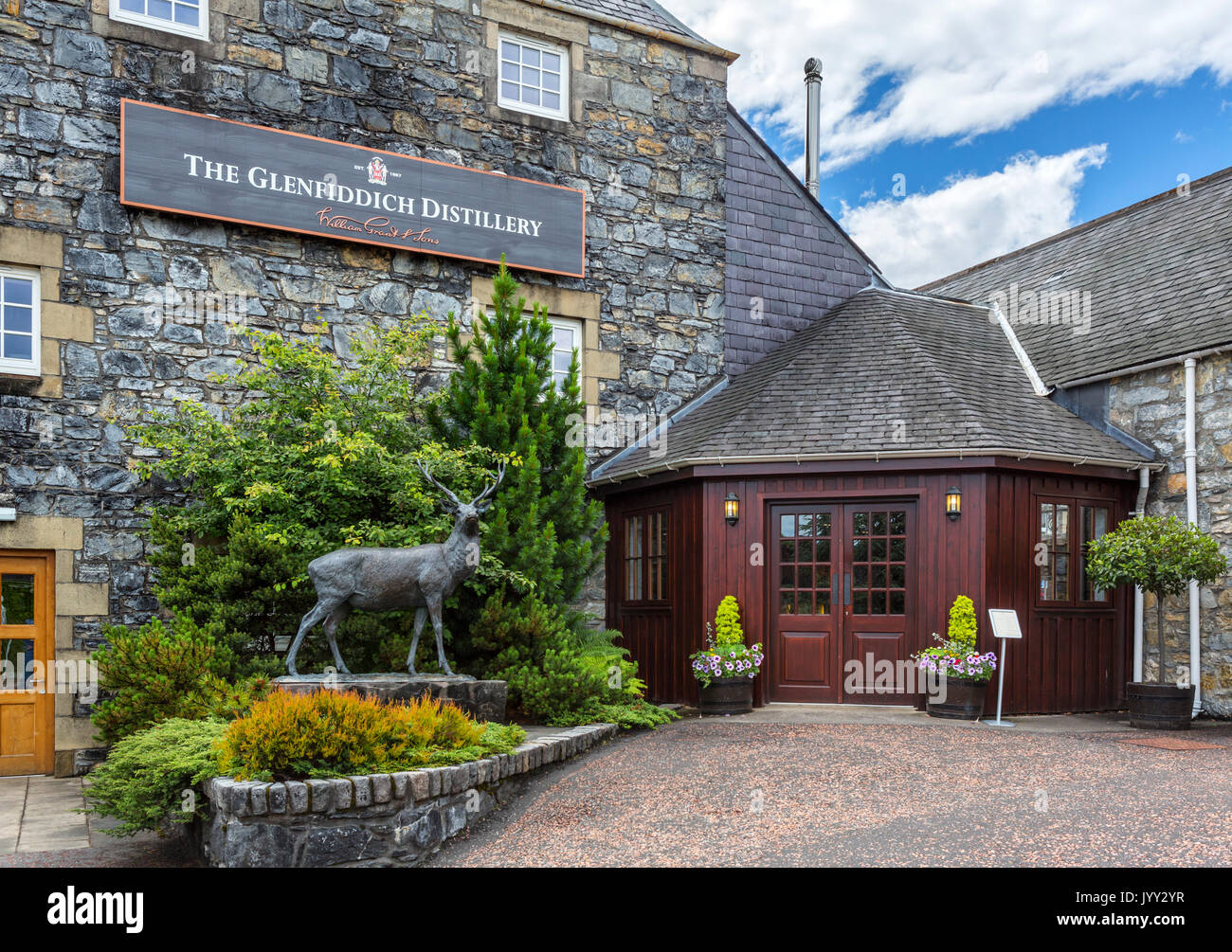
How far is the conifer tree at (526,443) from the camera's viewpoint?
9078mm

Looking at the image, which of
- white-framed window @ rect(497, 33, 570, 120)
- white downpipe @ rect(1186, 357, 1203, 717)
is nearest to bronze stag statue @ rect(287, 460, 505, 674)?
white-framed window @ rect(497, 33, 570, 120)

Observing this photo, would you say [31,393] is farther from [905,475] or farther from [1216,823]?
[1216,823]

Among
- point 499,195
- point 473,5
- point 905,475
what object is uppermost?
point 473,5

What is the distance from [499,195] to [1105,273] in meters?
7.76

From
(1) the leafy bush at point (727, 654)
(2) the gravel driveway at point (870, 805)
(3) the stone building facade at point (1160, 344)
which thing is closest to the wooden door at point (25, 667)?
(2) the gravel driveway at point (870, 805)

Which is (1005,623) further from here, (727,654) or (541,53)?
(541,53)

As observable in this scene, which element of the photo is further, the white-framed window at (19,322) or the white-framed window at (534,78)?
the white-framed window at (534,78)

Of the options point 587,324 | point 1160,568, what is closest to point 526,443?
point 587,324

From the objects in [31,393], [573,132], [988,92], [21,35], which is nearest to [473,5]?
[573,132]

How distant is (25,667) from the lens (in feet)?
29.9

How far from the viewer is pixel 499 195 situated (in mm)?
11516

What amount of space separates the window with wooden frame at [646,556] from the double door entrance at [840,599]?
1345 mm

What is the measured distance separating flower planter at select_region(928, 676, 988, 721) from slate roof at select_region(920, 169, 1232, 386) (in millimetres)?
4026

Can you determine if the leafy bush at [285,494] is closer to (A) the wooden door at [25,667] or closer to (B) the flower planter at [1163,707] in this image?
(A) the wooden door at [25,667]
